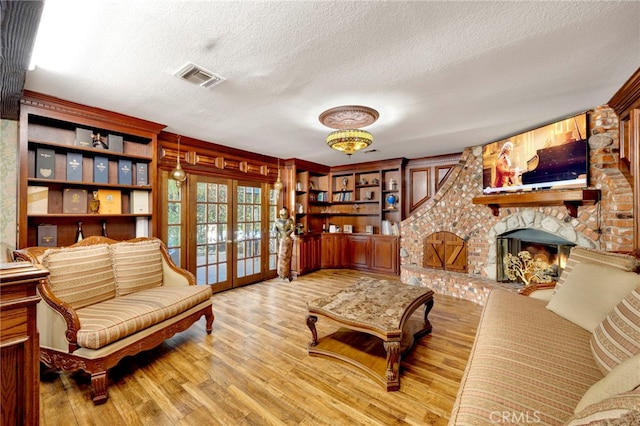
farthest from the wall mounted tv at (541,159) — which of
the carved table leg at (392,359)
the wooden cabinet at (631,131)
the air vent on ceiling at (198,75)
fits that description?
the air vent on ceiling at (198,75)

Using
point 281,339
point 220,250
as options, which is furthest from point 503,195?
point 220,250

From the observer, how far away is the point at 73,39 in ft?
5.16

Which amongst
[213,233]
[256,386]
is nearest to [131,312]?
[256,386]

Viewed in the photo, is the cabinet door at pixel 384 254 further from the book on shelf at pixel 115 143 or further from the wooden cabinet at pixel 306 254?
the book on shelf at pixel 115 143

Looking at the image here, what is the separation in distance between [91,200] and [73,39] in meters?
1.84

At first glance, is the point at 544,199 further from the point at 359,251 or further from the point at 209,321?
the point at 209,321

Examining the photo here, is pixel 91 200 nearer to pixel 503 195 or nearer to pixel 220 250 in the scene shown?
pixel 220 250

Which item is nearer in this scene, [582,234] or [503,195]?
[582,234]

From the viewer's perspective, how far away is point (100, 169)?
279 cm

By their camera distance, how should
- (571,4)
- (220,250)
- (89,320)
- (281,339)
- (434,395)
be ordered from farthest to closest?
(220,250) < (281,339) < (89,320) < (434,395) < (571,4)

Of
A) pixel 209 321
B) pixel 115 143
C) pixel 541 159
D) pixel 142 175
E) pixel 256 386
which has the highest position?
pixel 115 143

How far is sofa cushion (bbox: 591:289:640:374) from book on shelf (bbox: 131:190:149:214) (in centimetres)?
394

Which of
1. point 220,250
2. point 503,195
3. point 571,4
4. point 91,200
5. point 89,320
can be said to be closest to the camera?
point 571,4

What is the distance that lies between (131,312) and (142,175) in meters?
1.76
